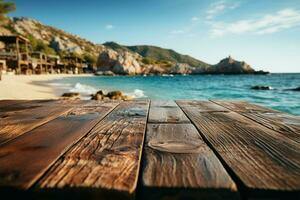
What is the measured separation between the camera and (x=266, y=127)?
1.22 m

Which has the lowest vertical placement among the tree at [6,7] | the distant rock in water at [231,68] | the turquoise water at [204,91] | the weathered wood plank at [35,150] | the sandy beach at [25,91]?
the turquoise water at [204,91]

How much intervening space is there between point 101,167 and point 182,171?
24 centimetres

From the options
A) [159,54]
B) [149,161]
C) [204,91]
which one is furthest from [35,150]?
[159,54]

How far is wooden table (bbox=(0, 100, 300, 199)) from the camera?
52 cm

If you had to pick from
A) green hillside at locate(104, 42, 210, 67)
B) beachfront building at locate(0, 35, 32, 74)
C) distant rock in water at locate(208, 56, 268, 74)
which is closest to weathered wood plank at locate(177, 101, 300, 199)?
beachfront building at locate(0, 35, 32, 74)

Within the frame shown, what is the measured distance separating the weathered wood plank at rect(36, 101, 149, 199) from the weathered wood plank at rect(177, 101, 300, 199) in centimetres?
30

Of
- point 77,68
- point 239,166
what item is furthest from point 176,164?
point 77,68

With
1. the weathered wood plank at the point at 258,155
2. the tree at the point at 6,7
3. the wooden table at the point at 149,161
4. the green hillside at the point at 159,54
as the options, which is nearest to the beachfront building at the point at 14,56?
the tree at the point at 6,7

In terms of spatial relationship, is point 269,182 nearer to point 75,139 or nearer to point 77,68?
point 75,139

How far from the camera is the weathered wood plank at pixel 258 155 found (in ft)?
1.77

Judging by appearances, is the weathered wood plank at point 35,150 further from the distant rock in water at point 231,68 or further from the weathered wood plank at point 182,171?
the distant rock in water at point 231,68

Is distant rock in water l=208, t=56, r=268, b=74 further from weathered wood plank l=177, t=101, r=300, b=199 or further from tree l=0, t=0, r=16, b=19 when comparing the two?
weathered wood plank l=177, t=101, r=300, b=199

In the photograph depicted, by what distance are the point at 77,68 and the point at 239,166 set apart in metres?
59.7

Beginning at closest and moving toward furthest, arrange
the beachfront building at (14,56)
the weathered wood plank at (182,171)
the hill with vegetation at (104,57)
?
the weathered wood plank at (182,171), the beachfront building at (14,56), the hill with vegetation at (104,57)
